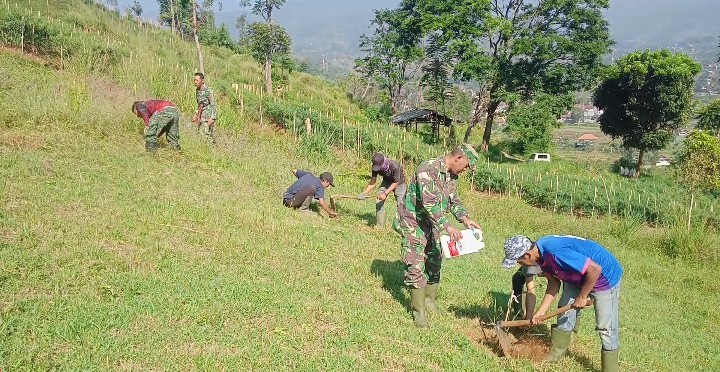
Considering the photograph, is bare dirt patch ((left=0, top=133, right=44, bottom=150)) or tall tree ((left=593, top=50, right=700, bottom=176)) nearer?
bare dirt patch ((left=0, top=133, right=44, bottom=150))

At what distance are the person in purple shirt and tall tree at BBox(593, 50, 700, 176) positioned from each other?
23428mm

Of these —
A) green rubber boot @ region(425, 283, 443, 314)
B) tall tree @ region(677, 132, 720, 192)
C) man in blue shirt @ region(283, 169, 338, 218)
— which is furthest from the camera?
tall tree @ region(677, 132, 720, 192)

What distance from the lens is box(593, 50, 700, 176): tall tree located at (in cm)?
2345

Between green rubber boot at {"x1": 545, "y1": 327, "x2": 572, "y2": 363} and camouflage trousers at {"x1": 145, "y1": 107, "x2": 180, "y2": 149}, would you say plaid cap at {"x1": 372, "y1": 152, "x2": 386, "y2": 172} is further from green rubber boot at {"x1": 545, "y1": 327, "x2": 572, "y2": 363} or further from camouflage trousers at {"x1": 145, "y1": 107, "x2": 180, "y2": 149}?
camouflage trousers at {"x1": 145, "y1": 107, "x2": 180, "y2": 149}

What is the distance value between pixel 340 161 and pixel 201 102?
475cm

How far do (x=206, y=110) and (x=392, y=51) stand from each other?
884 inches

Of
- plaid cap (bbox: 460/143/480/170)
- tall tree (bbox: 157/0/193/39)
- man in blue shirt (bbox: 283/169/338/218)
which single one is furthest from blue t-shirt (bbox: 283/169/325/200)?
tall tree (bbox: 157/0/193/39)

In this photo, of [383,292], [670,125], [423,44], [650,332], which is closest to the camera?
[383,292]

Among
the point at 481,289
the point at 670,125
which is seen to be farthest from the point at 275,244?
the point at 670,125

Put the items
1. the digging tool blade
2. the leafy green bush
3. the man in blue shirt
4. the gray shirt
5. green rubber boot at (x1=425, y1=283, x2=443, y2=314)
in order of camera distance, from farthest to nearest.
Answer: the leafy green bush
the man in blue shirt
the gray shirt
green rubber boot at (x1=425, y1=283, x2=443, y2=314)
the digging tool blade

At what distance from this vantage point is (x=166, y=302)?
13.8ft

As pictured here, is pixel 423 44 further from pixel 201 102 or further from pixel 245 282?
pixel 245 282

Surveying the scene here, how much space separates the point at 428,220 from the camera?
4.64 m

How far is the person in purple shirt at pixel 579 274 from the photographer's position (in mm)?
3848
